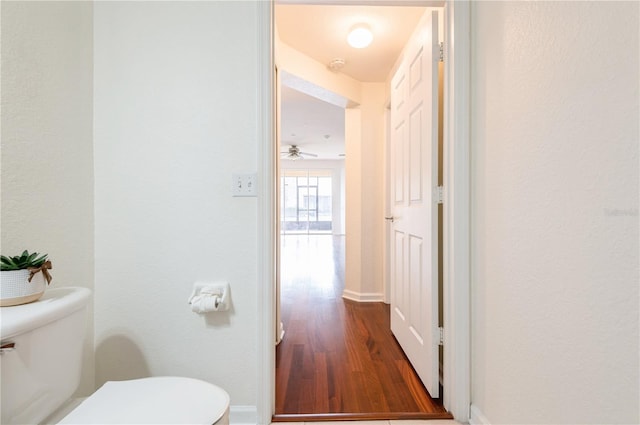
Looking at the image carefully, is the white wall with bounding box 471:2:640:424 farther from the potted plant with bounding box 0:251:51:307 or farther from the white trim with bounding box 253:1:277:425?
the potted plant with bounding box 0:251:51:307

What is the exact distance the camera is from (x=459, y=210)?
139 cm

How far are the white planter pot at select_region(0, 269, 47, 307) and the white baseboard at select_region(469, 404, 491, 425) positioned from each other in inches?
66.8

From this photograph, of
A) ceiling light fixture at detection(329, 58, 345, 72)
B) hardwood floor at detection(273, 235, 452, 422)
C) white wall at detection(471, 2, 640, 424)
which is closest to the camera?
white wall at detection(471, 2, 640, 424)

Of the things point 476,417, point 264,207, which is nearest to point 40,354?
point 264,207

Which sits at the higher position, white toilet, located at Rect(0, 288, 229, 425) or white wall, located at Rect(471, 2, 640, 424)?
Result: white wall, located at Rect(471, 2, 640, 424)

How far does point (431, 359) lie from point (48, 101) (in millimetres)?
2027

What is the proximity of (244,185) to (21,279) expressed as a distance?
0.79m

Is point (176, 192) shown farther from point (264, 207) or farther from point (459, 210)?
point (459, 210)

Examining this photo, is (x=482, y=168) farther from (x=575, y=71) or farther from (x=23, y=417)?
(x=23, y=417)

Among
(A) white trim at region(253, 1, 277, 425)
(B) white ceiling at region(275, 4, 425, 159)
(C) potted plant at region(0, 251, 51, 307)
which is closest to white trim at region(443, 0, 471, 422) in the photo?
(B) white ceiling at region(275, 4, 425, 159)

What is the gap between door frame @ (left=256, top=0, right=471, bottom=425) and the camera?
136 cm

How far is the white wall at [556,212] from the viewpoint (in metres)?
0.70

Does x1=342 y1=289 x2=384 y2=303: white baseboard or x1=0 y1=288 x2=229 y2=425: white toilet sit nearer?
x1=0 y1=288 x2=229 y2=425: white toilet

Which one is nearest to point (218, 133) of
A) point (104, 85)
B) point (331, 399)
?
point (104, 85)
